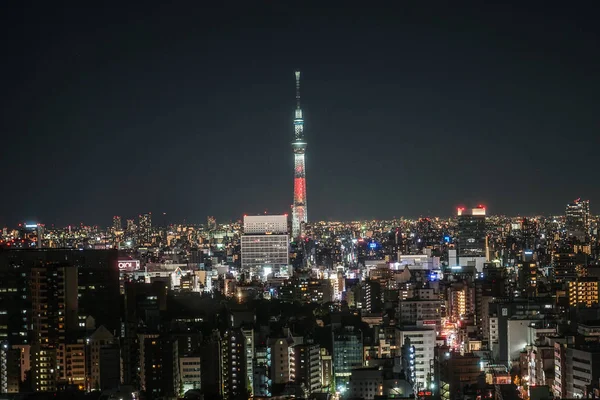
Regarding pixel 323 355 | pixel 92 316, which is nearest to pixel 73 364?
pixel 92 316

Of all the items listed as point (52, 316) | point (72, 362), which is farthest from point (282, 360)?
point (52, 316)

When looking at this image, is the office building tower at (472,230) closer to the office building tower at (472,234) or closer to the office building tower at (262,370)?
the office building tower at (472,234)

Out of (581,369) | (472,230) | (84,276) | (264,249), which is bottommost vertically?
(581,369)

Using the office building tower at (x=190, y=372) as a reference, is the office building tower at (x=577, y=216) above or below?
→ above

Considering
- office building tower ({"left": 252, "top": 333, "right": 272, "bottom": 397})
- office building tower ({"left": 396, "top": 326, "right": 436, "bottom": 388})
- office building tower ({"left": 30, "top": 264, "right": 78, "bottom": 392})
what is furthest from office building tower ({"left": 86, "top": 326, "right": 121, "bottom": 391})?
office building tower ({"left": 396, "top": 326, "right": 436, "bottom": 388})

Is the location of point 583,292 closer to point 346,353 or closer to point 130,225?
point 346,353

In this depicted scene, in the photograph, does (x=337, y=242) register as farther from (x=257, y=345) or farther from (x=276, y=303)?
(x=257, y=345)

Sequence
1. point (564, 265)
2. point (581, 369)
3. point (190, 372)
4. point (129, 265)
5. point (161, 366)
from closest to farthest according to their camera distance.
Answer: point (581, 369) → point (161, 366) → point (190, 372) → point (564, 265) → point (129, 265)

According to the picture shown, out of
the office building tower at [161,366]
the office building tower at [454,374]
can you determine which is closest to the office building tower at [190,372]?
the office building tower at [161,366]
